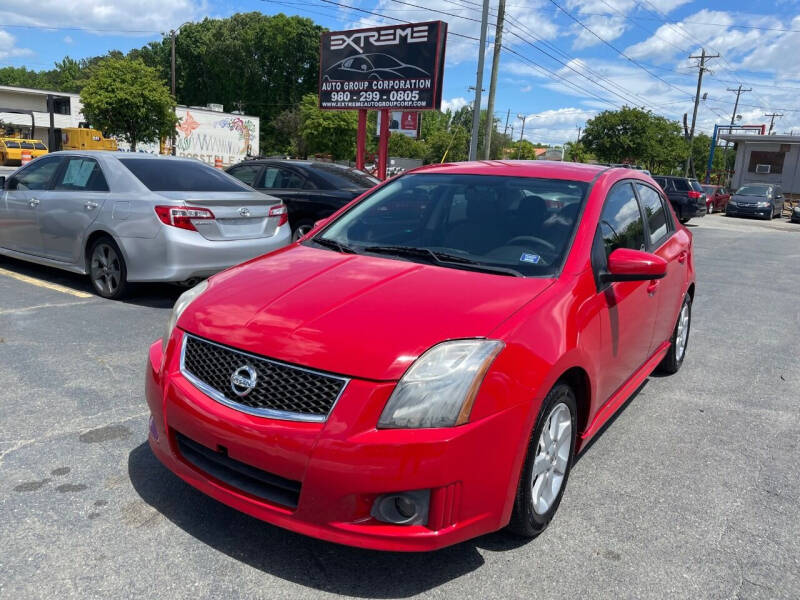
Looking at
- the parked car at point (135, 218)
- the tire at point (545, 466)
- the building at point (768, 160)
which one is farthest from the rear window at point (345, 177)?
the building at point (768, 160)

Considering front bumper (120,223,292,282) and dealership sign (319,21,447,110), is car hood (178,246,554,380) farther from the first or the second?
dealership sign (319,21,447,110)

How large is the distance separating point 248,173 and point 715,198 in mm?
27461

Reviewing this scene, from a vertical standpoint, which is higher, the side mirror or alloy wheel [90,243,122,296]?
the side mirror

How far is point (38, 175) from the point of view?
24.1 ft

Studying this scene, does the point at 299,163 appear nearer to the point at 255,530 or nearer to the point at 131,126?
the point at 255,530

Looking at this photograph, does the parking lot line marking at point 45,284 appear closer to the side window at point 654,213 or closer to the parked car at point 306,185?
the parked car at point 306,185

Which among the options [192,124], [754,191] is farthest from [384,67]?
[192,124]

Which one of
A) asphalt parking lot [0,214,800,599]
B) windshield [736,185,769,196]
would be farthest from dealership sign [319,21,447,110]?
windshield [736,185,769,196]

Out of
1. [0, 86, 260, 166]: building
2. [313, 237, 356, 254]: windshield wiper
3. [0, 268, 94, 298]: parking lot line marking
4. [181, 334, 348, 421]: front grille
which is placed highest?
[0, 86, 260, 166]: building

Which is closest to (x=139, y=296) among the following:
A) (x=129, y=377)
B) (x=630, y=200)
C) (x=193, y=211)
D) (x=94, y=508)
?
(x=193, y=211)

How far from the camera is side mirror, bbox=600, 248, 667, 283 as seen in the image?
3.13 m

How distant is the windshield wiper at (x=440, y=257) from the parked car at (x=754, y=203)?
A: 101 ft

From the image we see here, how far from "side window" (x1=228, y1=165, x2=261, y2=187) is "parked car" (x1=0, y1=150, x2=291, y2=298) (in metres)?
2.89

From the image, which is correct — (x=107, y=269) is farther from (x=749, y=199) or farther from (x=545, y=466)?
(x=749, y=199)
